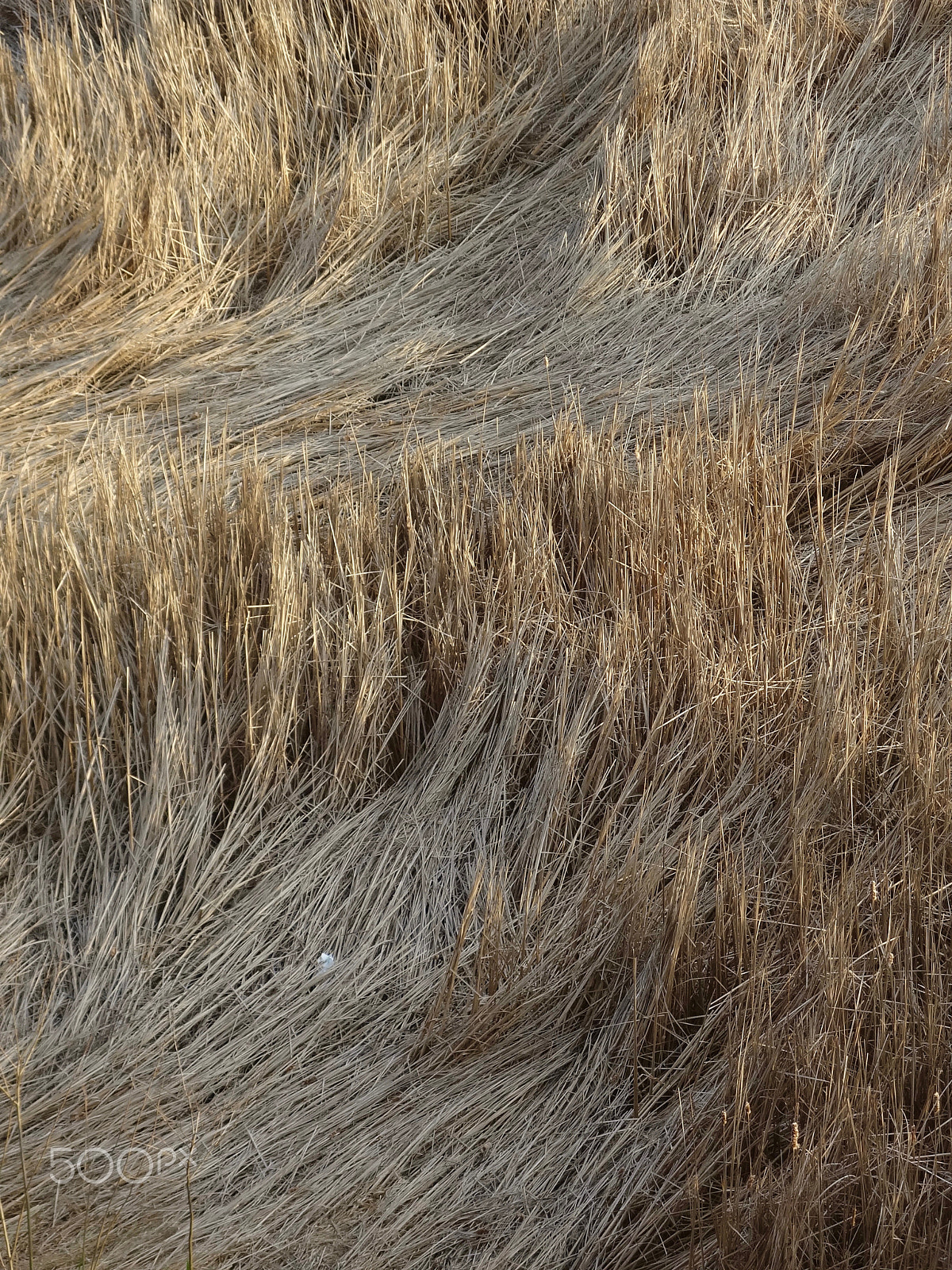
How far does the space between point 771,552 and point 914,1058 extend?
3.71 feet

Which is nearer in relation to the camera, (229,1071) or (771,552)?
(229,1071)

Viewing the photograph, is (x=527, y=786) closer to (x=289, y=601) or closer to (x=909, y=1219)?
(x=289, y=601)

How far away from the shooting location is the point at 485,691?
226 centimetres

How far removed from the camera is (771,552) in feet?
7.79

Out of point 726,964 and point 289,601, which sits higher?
point 289,601

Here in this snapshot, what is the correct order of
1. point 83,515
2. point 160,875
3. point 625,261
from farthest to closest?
1. point 625,261
2. point 83,515
3. point 160,875

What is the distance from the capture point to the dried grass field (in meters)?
1.57

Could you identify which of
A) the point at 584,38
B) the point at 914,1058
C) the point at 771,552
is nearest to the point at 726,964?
the point at 914,1058

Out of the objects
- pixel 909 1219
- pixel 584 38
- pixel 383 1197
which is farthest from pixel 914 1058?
pixel 584 38

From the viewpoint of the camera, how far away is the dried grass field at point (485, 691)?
157 centimetres

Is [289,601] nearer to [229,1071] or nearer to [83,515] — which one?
[83,515]

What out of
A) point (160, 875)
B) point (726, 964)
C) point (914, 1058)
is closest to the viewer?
point (914, 1058)

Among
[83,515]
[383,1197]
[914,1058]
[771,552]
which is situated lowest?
[383,1197]

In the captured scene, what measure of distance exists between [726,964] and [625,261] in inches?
98.8
